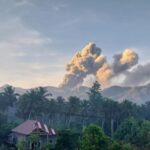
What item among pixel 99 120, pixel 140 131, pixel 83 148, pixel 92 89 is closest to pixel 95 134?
pixel 83 148

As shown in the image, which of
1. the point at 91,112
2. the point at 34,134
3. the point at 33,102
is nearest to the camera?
the point at 34,134

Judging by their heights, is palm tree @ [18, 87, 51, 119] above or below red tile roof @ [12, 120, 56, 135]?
above

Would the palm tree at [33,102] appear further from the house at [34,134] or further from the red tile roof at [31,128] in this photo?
the red tile roof at [31,128]

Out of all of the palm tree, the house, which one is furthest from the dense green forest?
the house

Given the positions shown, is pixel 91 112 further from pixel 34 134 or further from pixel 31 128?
pixel 34 134

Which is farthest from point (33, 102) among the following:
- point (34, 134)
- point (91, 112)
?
point (34, 134)

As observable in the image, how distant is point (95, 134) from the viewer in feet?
146

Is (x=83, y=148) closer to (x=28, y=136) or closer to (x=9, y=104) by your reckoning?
(x=28, y=136)

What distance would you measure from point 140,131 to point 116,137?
706cm

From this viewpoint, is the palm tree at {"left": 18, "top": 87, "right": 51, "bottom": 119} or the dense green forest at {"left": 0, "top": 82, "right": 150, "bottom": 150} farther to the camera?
the palm tree at {"left": 18, "top": 87, "right": 51, "bottom": 119}

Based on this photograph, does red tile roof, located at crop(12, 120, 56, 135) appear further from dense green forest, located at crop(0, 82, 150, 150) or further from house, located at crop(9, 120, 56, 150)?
dense green forest, located at crop(0, 82, 150, 150)

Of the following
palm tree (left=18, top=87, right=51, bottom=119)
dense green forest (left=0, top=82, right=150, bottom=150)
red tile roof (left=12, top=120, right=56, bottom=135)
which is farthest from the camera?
palm tree (left=18, top=87, right=51, bottom=119)

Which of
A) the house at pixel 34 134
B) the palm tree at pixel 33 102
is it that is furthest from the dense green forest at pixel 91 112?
the house at pixel 34 134

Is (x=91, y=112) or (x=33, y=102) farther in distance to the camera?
(x=91, y=112)
